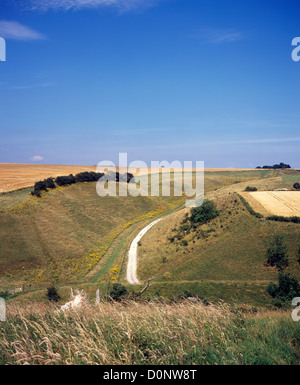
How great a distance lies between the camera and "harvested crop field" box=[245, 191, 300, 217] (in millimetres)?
50688

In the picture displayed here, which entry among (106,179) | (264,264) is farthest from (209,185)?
(264,264)

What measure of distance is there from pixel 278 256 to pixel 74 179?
6560cm

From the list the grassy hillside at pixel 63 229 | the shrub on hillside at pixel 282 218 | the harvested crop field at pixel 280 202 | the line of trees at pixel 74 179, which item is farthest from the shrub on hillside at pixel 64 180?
the shrub on hillside at pixel 282 218

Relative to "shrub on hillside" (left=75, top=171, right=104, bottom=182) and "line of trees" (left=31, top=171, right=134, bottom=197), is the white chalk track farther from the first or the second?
"shrub on hillside" (left=75, top=171, right=104, bottom=182)

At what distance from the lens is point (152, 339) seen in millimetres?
5863

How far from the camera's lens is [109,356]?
17.1 ft

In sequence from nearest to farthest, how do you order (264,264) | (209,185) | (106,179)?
1. (264,264)
2. (106,179)
3. (209,185)

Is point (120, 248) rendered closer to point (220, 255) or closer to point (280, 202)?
point (220, 255)

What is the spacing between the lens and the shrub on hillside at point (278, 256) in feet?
118

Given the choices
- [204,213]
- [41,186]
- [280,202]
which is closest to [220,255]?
[204,213]

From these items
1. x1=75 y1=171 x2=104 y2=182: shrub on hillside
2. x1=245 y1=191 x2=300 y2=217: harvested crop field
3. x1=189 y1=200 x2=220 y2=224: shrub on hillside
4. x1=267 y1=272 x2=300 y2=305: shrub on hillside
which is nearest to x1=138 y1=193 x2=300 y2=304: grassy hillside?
x1=267 y1=272 x2=300 y2=305: shrub on hillside

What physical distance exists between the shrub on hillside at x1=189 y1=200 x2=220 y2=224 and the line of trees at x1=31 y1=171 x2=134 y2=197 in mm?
40672
